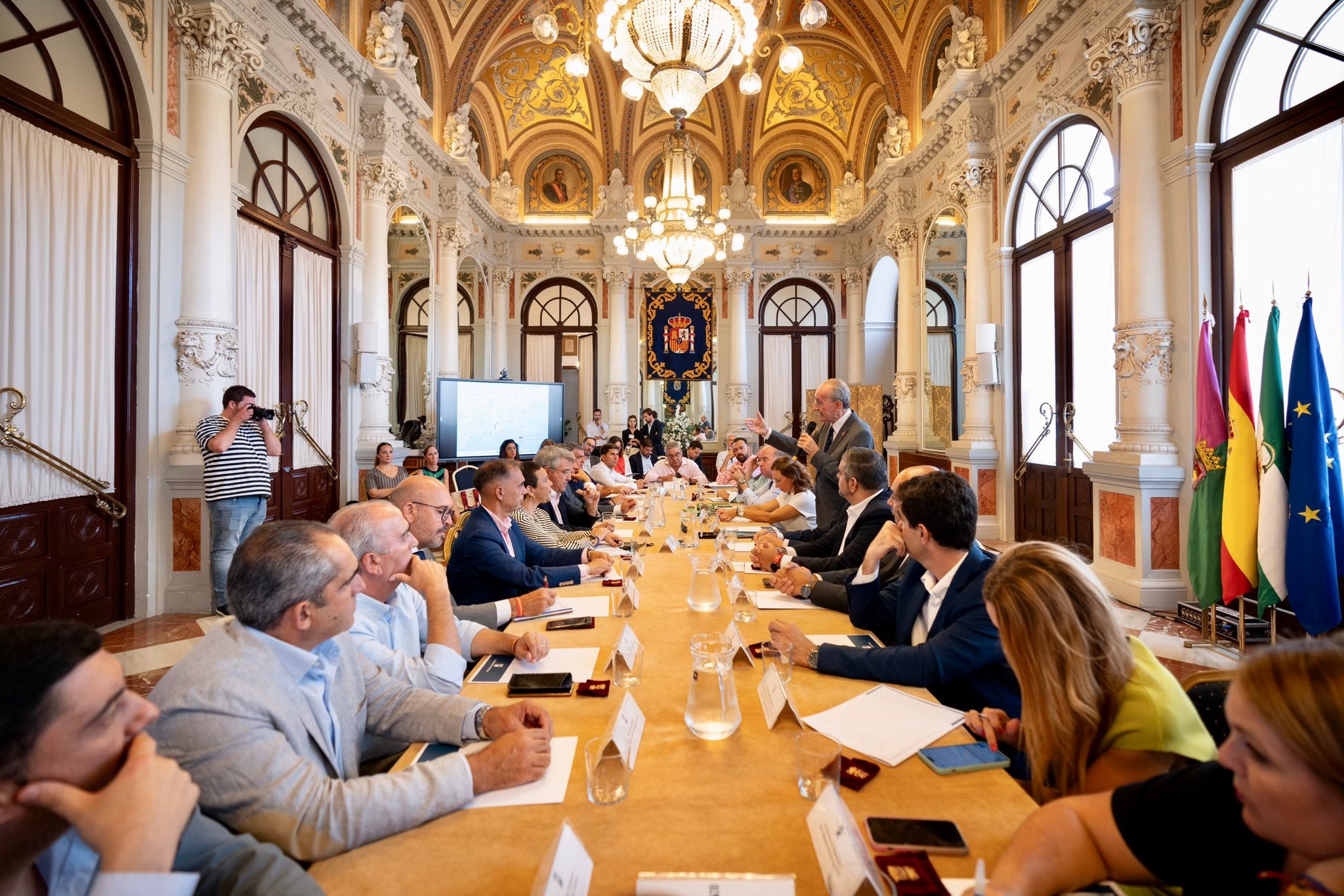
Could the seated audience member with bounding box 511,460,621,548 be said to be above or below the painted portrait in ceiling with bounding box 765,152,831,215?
below

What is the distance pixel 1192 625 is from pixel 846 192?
409 inches

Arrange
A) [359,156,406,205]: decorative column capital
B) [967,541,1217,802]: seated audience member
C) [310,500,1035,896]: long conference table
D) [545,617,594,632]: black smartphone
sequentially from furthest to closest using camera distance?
[359,156,406,205]: decorative column capital, [545,617,594,632]: black smartphone, [967,541,1217,802]: seated audience member, [310,500,1035,896]: long conference table

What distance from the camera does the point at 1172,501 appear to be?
5.05 m

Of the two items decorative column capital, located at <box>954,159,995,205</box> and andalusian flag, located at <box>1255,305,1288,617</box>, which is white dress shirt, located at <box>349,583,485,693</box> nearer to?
andalusian flag, located at <box>1255,305,1288,617</box>

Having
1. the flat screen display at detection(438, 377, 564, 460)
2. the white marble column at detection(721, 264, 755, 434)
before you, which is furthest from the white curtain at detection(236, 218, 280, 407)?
the white marble column at detection(721, 264, 755, 434)

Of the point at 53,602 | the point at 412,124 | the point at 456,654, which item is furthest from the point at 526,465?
the point at 412,124

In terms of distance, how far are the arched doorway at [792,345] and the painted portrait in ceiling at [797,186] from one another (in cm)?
144

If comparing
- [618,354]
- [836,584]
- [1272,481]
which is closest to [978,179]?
[1272,481]

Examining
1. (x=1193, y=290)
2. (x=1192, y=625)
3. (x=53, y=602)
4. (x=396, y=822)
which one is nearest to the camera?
(x=396, y=822)

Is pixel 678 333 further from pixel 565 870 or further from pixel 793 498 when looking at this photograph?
pixel 565 870

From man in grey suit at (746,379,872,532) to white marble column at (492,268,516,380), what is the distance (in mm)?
9143

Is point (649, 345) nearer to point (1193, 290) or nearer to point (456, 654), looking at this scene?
point (1193, 290)

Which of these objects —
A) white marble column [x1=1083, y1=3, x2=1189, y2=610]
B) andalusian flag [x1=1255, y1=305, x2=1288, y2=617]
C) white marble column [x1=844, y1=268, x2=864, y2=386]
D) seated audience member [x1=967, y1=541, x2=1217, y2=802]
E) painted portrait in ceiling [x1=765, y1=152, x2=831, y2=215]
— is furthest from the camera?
painted portrait in ceiling [x1=765, y1=152, x2=831, y2=215]

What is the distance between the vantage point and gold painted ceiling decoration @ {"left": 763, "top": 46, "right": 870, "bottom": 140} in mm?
11820
